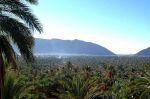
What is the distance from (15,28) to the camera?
14773 mm

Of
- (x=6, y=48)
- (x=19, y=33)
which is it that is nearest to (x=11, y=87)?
(x=6, y=48)

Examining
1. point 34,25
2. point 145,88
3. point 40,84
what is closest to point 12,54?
point 34,25

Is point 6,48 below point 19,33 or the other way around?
below

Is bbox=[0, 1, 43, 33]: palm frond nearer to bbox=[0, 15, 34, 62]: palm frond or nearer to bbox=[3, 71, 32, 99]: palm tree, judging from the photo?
bbox=[0, 15, 34, 62]: palm frond

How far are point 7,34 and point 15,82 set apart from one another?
18.6ft

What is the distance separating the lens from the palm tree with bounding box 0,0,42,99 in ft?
48.4

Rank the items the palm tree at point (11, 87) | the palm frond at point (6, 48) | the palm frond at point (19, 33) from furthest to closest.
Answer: the palm tree at point (11, 87), the palm frond at point (6, 48), the palm frond at point (19, 33)

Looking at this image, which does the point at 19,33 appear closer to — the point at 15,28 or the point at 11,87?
the point at 15,28

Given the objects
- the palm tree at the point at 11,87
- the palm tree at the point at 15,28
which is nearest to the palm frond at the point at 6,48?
the palm tree at the point at 15,28

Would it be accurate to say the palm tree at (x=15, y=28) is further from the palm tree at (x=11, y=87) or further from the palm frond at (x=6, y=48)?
the palm tree at (x=11, y=87)

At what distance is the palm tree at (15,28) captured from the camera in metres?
14.8

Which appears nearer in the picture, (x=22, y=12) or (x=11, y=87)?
(x=22, y=12)

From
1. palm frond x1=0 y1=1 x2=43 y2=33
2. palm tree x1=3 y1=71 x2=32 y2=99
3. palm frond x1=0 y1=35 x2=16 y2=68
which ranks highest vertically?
palm frond x1=0 y1=1 x2=43 y2=33

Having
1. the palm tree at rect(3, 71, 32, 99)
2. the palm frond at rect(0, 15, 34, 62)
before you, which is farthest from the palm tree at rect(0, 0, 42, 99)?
the palm tree at rect(3, 71, 32, 99)
